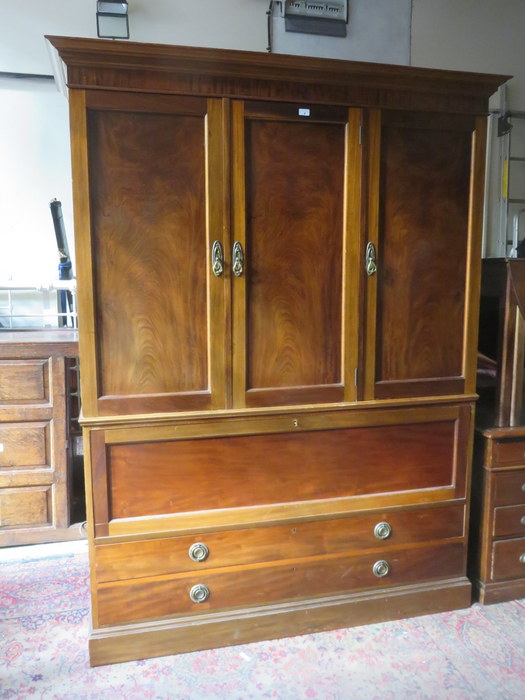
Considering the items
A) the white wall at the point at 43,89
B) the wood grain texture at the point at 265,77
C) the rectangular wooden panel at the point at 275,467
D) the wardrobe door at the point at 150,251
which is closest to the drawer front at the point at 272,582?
the rectangular wooden panel at the point at 275,467

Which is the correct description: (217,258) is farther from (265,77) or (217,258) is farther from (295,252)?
(265,77)

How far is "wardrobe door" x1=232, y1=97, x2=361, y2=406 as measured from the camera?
165 centimetres

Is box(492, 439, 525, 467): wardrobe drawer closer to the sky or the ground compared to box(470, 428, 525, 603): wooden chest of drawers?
closer to the sky

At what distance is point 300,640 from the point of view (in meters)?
1.79

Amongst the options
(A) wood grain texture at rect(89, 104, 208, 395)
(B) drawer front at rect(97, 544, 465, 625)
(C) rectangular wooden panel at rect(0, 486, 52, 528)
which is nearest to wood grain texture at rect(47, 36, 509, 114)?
(A) wood grain texture at rect(89, 104, 208, 395)

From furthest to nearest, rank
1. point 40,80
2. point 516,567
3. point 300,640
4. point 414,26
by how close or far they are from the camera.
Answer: point 414,26, point 40,80, point 516,567, point 300,640

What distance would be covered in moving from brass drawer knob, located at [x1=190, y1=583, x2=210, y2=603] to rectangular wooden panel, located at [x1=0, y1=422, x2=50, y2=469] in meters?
0.97

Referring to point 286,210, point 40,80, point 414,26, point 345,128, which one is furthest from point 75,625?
point 414,26

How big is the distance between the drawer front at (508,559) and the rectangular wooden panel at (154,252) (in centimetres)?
126

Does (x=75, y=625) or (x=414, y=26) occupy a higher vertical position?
(x=414, y=26)

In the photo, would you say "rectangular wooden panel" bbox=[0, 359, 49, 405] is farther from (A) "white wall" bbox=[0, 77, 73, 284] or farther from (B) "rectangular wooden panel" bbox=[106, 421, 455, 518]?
(B) "rectangular wooden panel" bbox=[106, 421, 455, 518]

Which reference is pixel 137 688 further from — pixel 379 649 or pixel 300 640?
pixel 379 649

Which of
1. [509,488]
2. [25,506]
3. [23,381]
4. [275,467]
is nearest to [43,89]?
[23,381]

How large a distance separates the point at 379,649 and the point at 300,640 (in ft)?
0.89
